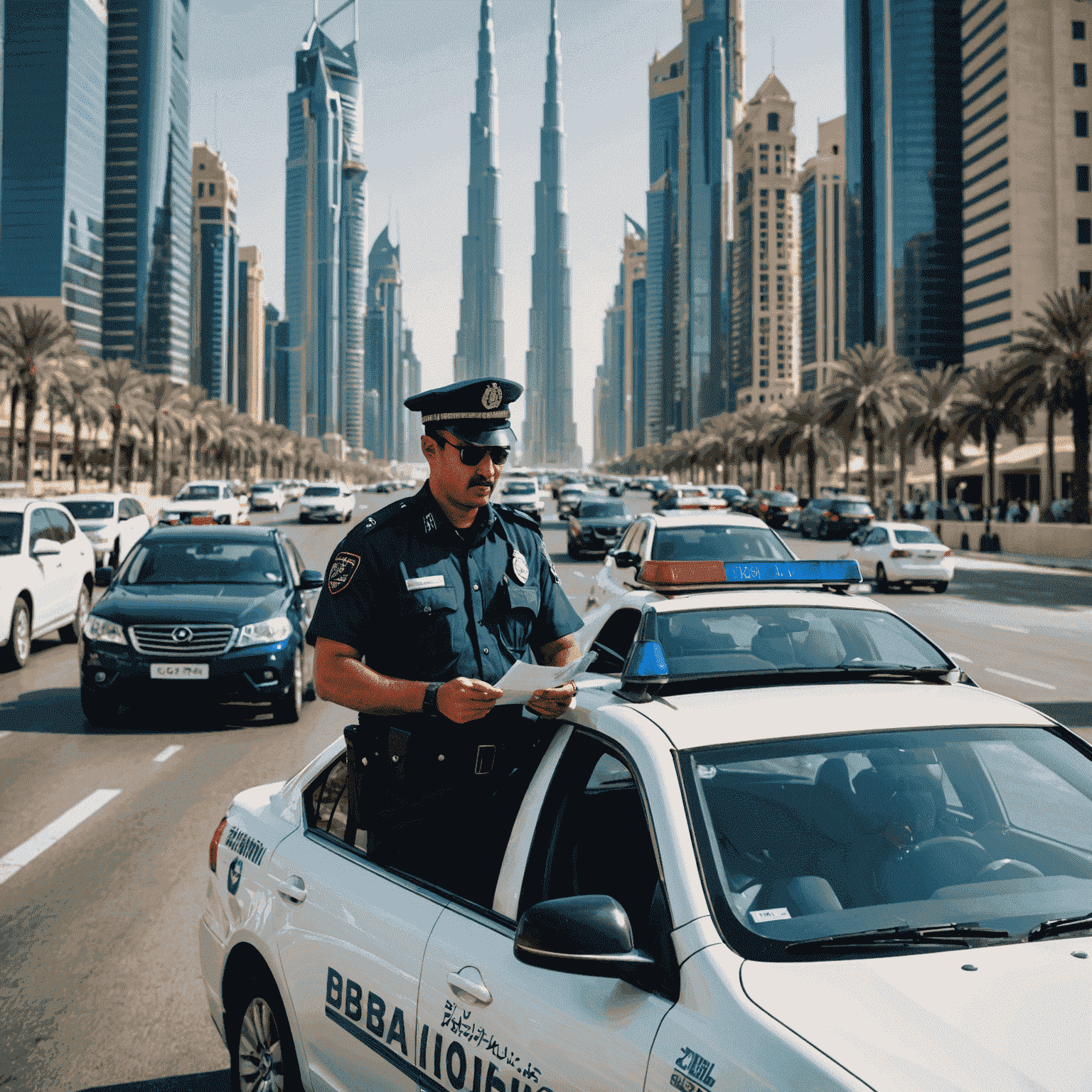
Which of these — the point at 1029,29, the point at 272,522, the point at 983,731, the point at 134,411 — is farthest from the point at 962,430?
the point at 1029,29

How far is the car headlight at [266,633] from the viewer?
9820 mm

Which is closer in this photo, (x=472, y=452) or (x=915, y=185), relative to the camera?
(x=472, y=452)

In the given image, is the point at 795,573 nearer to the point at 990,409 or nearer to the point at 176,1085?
the point at 176,1085

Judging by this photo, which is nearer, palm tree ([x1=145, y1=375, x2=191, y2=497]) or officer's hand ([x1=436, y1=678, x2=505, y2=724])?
officer's hand ([x1=436, y1=678, x2=505, y2=724])

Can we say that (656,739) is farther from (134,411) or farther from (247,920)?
(134,411)

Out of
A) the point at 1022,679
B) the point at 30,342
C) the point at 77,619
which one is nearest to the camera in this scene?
the point at 1022,679

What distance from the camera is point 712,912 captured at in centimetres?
218

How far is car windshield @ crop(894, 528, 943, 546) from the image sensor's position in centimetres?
2600

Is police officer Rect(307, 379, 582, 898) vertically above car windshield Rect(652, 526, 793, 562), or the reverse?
car windshield Rect(652, 526, 793, 562)

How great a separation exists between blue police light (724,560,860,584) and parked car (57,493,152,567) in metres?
21.3

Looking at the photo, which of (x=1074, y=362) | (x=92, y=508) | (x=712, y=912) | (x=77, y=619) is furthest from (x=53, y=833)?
(x=1074, y=362)

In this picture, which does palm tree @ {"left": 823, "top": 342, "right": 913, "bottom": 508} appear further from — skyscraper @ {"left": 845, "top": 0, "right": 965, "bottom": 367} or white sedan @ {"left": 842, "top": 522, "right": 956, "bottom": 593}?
skyscraper @ {"left": 845, "top": 0, "right": 965, "bottom": 367}

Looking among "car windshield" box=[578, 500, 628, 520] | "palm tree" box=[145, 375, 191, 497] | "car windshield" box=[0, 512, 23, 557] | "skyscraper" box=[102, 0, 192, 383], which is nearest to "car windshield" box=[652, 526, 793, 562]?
"car windshield" box=[0, 512, 23, 557]

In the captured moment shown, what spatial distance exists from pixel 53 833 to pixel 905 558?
2175 cm
